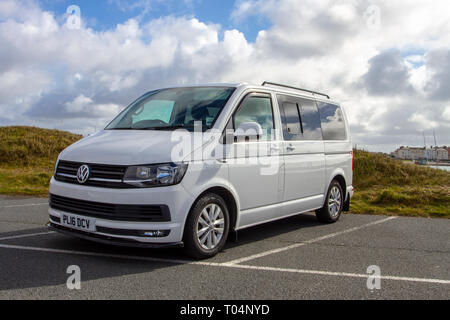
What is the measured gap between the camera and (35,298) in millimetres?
3574

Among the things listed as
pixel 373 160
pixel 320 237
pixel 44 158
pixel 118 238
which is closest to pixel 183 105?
pixel 118 238

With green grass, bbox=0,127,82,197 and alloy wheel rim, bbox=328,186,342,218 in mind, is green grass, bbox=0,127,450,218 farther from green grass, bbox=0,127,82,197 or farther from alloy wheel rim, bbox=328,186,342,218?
alloy wheel rim, bbox=328,186,342,218

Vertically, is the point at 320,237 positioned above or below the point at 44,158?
below

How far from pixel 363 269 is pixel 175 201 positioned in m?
2.17

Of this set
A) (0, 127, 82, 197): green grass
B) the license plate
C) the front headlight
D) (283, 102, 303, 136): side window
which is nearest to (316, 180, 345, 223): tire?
(283, 102, 303, 136): side window

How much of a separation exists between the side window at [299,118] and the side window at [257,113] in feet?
1.02

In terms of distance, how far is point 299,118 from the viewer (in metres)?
6.63

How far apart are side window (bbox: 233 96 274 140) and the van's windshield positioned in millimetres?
243

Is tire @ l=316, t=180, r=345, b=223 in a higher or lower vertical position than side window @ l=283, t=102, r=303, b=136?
lower

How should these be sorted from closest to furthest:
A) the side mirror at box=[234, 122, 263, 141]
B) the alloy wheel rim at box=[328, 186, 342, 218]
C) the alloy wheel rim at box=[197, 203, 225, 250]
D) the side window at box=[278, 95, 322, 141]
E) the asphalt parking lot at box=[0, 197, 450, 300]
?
the asphalt parking lot at box=[0, 197, 450, 300] → the alloy wheel rim at box=[197, 203, 225, 250] → the side mirror at box=[234, 122, 263, 141] → the side window at box=[278, 95, 322, 141] → the alloy wheel rim at box=[328, 186, 342, 218]

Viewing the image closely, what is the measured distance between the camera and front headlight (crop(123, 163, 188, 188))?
445 centimetres

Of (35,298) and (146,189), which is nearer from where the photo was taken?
(35,298)
